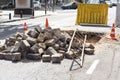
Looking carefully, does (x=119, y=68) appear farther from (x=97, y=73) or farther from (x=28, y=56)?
(x=28, y=56)

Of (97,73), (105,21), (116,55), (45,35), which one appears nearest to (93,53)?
(116,55)

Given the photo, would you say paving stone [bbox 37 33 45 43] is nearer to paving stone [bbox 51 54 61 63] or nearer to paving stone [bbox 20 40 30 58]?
paving stone [bbox 20 40 30 58]

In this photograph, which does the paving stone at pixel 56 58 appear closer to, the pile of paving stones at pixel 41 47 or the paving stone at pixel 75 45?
the pile of paving stones at pixel 41 47

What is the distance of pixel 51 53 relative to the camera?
458 inches

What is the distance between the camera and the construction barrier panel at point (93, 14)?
2469cm

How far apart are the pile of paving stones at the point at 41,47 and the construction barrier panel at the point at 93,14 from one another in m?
11.5

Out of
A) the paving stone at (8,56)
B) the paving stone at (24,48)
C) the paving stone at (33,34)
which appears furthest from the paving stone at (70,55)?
the paving stone at (8,56)

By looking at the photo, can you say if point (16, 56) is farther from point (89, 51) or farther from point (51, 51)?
point (89, 51)

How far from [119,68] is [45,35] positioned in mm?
3406

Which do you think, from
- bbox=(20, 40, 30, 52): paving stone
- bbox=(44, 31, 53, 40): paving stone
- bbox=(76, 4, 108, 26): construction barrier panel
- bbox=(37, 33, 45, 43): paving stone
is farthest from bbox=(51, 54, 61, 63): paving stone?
bbox=(76, 4, 108, 26): construction barrier panel

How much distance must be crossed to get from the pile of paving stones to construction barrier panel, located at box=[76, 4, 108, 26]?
37.8ft

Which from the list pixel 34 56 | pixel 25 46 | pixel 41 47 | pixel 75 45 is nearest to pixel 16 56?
pixel 25 46

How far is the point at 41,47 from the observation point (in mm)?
12203

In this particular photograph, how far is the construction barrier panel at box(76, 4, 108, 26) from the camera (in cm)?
2469
